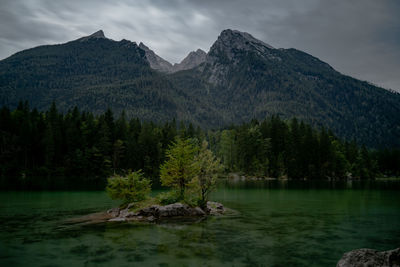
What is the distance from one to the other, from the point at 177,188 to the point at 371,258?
27961mm

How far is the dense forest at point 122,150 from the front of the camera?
98688 millimetres

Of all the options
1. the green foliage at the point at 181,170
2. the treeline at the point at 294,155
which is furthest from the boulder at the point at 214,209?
the treeline at the point at 294,155

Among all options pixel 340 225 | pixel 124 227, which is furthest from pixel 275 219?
pixel 124 227

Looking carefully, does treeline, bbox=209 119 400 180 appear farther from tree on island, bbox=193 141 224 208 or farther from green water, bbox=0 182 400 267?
tree on island, bbox=193 141 224 208

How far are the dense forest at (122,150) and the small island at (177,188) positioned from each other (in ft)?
154

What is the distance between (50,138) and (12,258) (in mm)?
92978

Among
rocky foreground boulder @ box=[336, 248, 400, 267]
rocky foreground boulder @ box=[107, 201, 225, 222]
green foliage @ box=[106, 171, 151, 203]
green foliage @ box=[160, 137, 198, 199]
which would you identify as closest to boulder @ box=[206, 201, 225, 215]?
rocky foreground boulder @ box=[107, 201, 225, 222]

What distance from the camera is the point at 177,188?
123 feet

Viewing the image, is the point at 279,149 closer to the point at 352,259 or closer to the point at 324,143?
the point at 324,143

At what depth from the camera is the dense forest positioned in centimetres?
9869

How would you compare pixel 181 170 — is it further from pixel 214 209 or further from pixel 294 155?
pixel 294 155

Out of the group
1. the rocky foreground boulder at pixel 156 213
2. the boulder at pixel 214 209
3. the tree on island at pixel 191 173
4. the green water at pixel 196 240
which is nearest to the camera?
the green water at pixel 196 240

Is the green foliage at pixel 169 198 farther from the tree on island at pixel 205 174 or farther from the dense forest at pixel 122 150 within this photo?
the dense forest at pixel 122 150

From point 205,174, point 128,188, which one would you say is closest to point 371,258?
point 205,174
